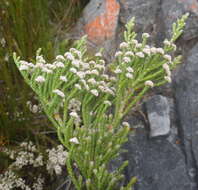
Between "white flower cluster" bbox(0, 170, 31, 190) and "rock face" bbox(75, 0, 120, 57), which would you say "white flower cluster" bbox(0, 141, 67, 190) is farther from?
"rock face" bbox(75, 0, 120, 57)

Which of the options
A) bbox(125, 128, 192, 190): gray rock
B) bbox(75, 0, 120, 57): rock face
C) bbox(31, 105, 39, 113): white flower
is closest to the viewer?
bbox(125, 128, 192, 190): gray rock

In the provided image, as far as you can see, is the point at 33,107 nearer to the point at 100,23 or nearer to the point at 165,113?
the point at 165,113

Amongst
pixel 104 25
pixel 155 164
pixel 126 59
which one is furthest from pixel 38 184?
pixel 104 25

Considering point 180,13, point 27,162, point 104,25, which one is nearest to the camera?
point 27,162

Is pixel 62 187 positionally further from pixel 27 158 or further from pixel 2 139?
pixel 2 139

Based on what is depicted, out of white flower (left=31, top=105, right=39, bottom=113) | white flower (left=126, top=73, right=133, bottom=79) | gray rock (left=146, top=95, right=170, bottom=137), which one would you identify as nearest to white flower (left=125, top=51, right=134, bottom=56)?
white flower (left=126, top=73, right=133, bottom=79)

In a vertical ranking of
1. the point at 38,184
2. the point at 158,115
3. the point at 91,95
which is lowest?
the point at 38,184

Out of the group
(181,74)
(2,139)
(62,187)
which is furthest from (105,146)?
(181,74)
